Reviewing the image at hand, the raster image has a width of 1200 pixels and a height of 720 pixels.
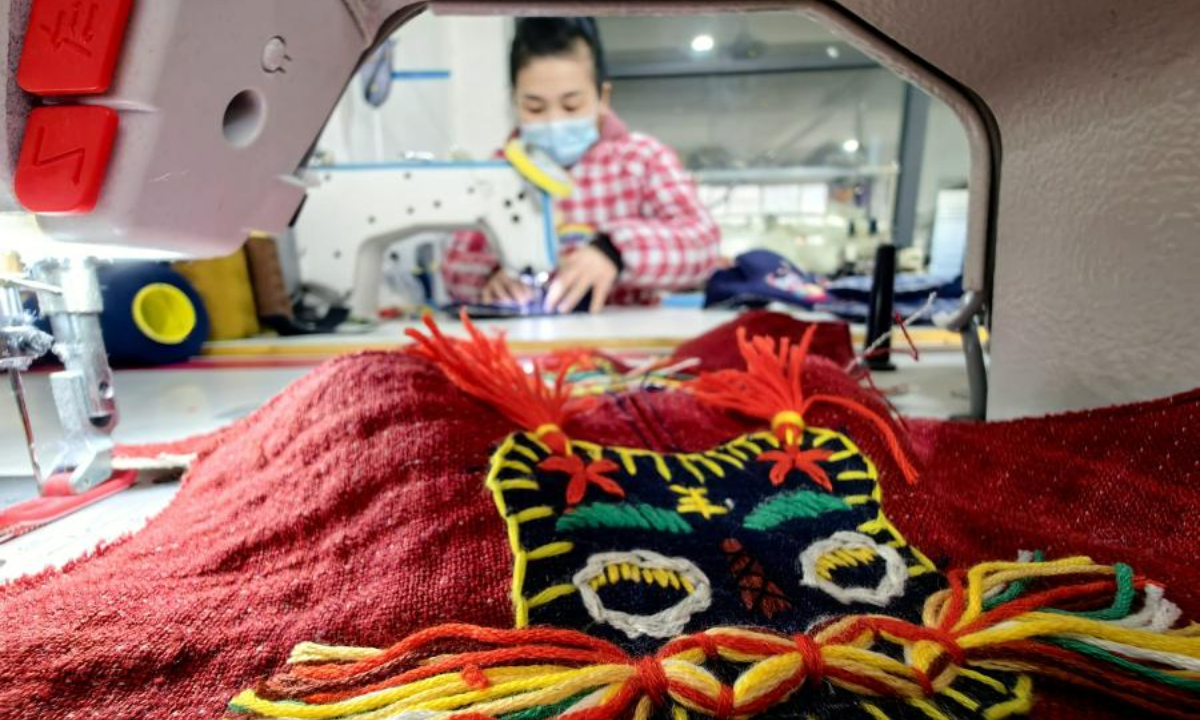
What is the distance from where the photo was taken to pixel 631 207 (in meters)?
1.96

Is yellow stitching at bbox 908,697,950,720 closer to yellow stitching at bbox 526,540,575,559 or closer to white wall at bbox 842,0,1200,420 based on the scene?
yellow stitching at bbox 526,540,575,559

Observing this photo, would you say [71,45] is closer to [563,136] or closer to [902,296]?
[902,296]

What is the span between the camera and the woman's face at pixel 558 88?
5.54ft

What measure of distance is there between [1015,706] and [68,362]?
1.80 feet

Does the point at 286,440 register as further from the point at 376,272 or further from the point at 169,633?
the point at 376,272

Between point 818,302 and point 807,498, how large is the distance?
3.86ft

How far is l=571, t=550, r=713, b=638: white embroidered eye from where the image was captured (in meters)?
0.28

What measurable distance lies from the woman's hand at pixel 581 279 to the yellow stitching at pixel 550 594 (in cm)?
128

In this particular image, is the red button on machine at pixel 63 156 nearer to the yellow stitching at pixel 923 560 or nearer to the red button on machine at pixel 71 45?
the red button on machine at pixel 71 45

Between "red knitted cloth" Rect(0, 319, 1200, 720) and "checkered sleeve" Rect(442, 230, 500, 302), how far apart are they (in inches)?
58.2

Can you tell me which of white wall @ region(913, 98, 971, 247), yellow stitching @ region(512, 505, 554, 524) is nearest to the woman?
yellow stitching @ region(512, 505, 554, 524)

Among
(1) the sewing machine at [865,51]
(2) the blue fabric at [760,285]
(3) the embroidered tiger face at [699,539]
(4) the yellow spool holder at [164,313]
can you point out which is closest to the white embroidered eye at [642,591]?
(3) the embroidered tiger face at [699,539]

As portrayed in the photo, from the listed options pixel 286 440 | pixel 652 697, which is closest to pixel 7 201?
pixel 286 440

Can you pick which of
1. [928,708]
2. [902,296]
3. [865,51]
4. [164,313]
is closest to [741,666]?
→ [928,708]
